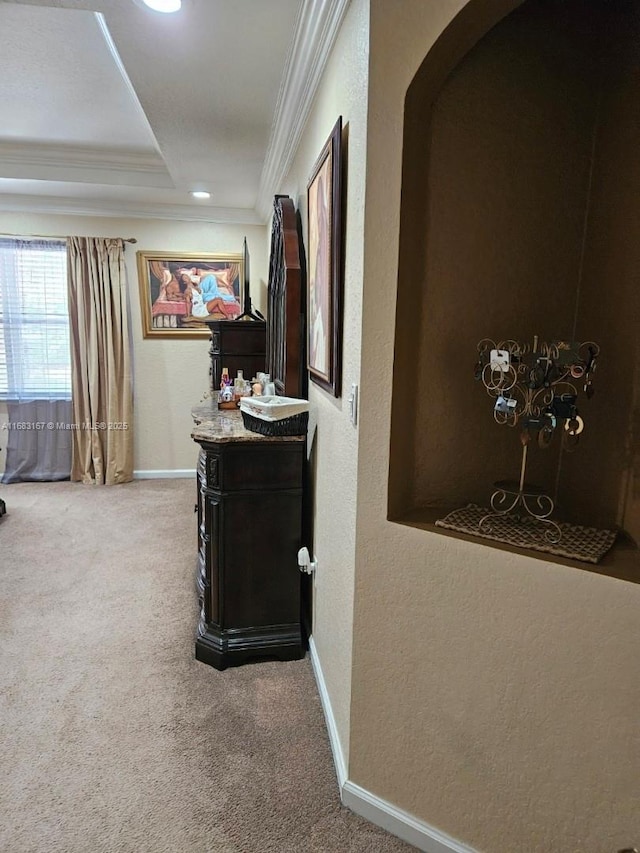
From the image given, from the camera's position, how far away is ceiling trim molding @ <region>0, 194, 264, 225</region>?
4.37 m

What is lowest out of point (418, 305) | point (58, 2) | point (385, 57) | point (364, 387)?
point (364, 387)

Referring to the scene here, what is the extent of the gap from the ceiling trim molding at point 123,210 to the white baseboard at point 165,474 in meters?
2.22

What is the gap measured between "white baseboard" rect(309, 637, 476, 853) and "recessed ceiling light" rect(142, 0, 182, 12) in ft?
7.78

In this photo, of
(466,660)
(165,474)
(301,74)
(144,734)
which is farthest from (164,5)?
(165,474)

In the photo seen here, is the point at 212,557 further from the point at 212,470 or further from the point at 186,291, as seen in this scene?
the point at 186,291

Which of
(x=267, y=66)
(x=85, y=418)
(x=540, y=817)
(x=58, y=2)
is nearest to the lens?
(x=540, y=817)

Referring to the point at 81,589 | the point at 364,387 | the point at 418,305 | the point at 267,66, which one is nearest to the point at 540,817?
the point at 364,387

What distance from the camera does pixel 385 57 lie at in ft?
4.21

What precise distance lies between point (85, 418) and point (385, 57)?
4.12 metres

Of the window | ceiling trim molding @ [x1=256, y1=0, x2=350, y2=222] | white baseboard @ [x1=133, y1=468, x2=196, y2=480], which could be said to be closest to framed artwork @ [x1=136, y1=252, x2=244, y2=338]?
the window

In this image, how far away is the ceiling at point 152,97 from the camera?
5.98 feet

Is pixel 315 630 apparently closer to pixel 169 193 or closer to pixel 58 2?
pixel 58 2

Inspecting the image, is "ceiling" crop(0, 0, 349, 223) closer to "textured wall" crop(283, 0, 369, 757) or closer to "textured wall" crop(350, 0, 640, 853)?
"textured wall" crop(283, 0, 369, 757)

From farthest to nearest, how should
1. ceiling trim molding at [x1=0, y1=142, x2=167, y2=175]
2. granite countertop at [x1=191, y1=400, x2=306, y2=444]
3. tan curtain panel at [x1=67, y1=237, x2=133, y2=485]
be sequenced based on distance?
tan curtain panel at [x1=67, y1=237, x2=133, y2=485], ceiling trim molding at [x1=0, y1=142, x2=167, y2=175], granite countertop at [x1=191, y1=400, x2=306, y2=444]
